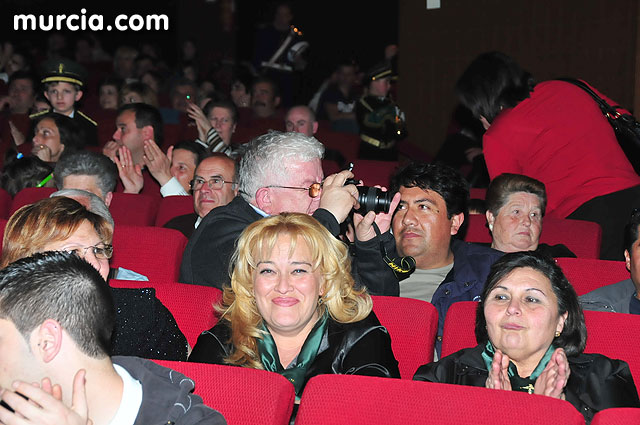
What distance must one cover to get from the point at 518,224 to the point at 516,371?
3.74ft

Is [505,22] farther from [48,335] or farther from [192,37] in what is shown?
[192,37]

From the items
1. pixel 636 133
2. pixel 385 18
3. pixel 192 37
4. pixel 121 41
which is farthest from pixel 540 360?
pixel 121 41

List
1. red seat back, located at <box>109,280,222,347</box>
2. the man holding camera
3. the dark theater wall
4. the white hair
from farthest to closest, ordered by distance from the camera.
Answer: the dark theater wall < the white hair < the man holding camera < red seat back, located at <box>109,280,222,347</box>

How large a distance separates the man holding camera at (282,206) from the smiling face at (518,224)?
2.45 ft

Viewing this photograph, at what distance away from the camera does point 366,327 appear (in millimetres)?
2334

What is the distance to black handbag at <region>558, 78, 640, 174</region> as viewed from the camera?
3709mm

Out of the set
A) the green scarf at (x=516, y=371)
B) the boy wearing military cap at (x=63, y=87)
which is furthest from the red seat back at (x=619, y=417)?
the boy wearing military cap at (x=63, y=87)

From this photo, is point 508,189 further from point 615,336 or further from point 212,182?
point 212,182

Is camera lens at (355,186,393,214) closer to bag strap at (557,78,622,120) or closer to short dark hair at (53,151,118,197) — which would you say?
bag strap at (557,78,622,120)

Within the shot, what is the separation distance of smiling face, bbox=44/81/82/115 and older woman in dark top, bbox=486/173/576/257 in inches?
142

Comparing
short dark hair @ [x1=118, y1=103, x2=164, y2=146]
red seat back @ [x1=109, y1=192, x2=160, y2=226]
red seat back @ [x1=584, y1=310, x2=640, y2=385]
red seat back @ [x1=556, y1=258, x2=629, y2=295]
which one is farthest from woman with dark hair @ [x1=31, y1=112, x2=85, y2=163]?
red seat back @ [x1=584, y1=310, x2=640, y2=385]

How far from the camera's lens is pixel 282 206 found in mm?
2949

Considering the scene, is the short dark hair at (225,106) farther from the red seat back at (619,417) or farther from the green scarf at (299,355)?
the red seat back at (619,417)

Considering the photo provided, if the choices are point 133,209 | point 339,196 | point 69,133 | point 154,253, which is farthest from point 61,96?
point 339,196
